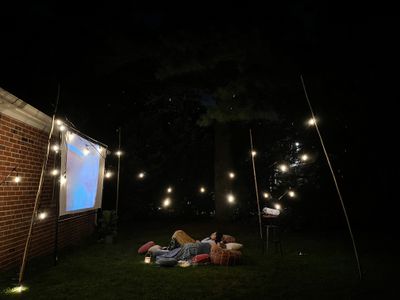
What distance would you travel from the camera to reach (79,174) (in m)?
7.30

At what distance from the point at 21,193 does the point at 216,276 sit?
3.73 meters

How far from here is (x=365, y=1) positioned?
8.26 metres

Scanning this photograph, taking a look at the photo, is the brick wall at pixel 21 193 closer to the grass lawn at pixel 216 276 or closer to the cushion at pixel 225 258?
the grass lawn at pixel 216 276

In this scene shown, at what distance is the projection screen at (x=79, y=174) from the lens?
634 cm

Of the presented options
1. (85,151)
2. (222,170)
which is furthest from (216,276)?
(222,170)

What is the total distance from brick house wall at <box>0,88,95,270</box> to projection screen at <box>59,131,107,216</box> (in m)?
0.56

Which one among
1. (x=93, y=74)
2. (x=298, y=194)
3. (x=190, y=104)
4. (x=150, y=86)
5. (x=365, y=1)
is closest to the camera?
(x=365, y=1)

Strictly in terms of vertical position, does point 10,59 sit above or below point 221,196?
above

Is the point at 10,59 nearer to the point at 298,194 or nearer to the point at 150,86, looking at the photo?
the point at 150,86

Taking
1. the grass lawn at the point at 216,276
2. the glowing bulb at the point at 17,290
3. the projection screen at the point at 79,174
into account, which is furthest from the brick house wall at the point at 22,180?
the glowing bulb at the point at 17,290

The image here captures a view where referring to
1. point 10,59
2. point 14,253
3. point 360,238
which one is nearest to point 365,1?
point 360,238

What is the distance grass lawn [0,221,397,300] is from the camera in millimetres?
4688

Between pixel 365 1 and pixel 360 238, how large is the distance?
6460 millimetres

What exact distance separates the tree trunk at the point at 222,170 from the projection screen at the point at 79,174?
574 centimetres
